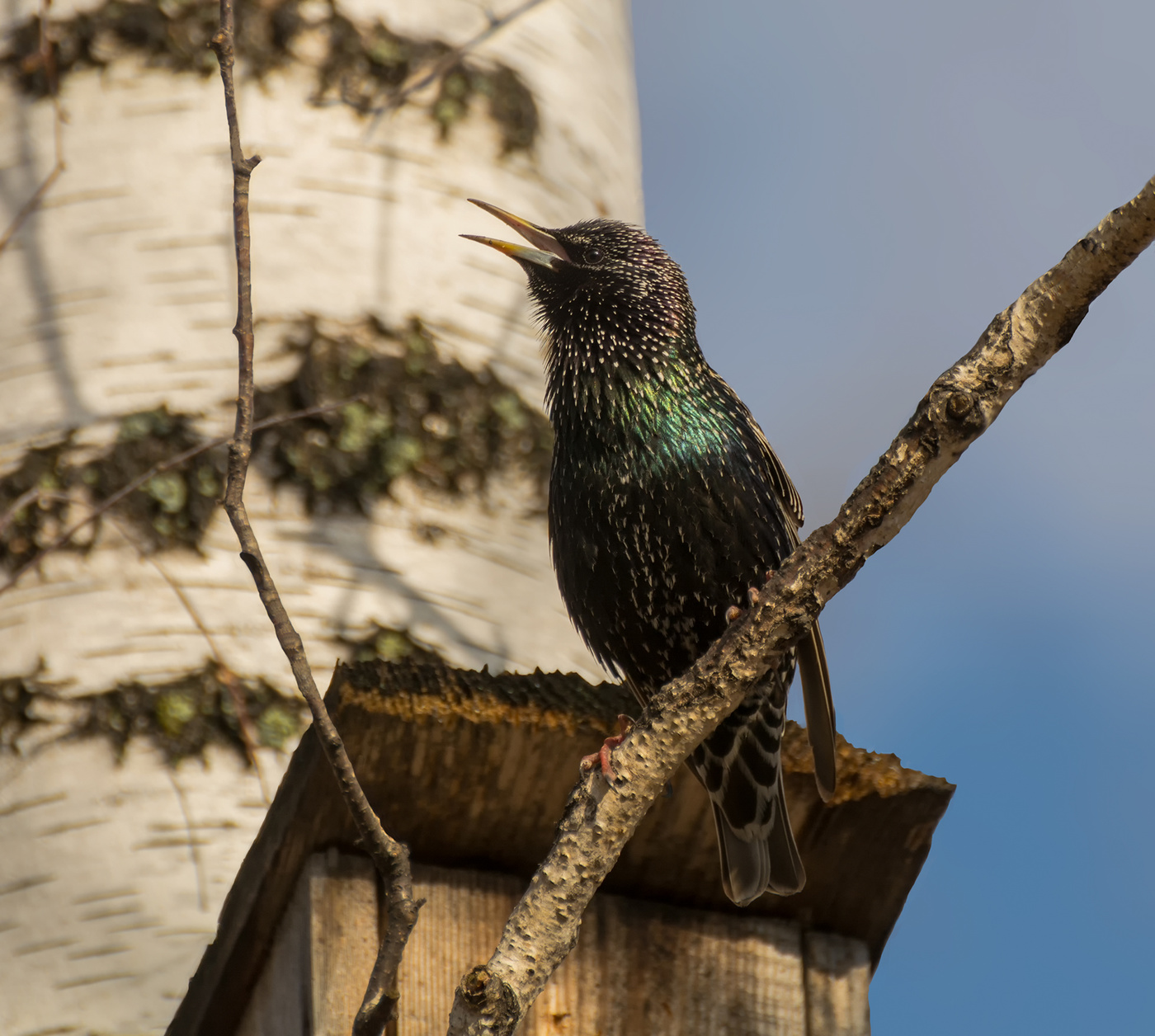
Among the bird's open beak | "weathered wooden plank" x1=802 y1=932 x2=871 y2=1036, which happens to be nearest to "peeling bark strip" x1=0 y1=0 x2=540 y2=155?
the bird's open beak

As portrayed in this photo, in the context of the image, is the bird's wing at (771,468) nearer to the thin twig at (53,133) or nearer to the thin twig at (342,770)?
the thin twig at (53,133)

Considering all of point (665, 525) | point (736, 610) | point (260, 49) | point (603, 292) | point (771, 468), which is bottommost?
point (736, 610)

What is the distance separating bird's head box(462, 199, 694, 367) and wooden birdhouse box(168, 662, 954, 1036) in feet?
2.98

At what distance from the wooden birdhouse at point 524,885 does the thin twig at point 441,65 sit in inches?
51.5

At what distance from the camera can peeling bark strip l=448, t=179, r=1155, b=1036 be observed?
1.70 meters

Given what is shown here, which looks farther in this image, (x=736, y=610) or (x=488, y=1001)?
(x=736, y=610)

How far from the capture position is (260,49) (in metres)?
3.21

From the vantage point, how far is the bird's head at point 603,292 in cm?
330

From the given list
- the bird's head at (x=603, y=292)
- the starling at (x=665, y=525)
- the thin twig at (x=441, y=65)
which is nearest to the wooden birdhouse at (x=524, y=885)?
the starling at (x=665, y=525)

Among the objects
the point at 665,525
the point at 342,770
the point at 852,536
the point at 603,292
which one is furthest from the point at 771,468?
the point at 342,770

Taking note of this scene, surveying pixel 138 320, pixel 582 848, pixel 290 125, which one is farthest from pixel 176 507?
pixel 582 848

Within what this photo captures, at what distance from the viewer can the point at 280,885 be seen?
7.98 feet

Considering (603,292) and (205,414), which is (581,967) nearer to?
(205,414)

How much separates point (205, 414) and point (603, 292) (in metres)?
0.94
